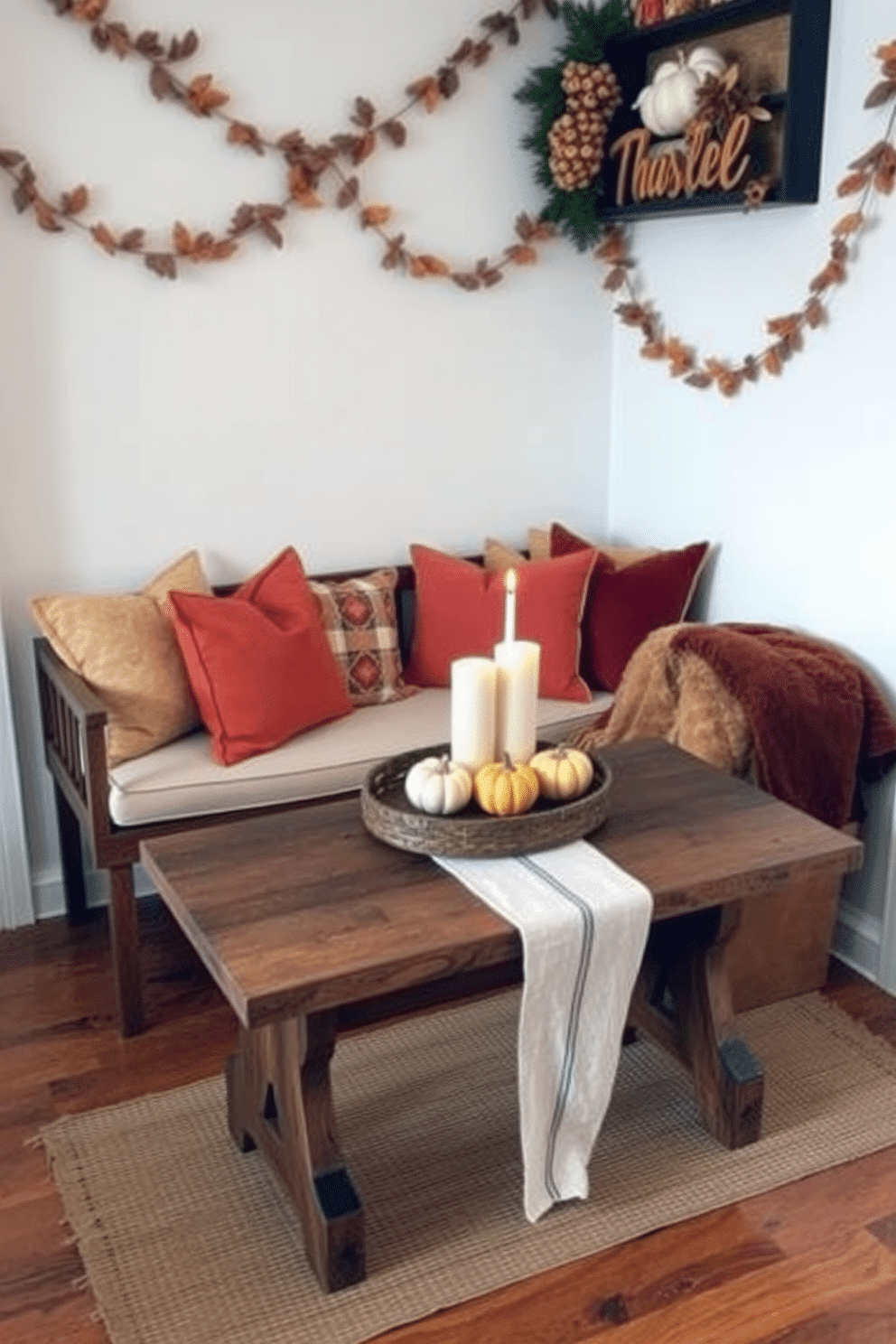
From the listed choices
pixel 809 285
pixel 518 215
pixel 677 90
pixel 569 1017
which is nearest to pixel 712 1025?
pixel 569 1017

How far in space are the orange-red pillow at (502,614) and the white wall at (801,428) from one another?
0.36 metres

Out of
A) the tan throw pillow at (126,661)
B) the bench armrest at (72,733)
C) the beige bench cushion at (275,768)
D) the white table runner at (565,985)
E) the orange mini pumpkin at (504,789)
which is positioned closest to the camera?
the white table runner at (565,985)

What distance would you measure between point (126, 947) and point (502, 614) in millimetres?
1132

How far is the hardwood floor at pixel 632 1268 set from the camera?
1872 mm

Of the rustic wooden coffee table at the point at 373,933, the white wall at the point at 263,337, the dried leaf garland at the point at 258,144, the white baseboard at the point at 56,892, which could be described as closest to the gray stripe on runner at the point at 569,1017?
the rustic wooden coffee table at the point at 373,933

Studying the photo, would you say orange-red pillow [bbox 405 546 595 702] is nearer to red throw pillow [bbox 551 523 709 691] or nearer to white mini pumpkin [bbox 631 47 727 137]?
red throw pillow [bbox 551 523 709 691]

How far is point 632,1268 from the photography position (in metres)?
1.98

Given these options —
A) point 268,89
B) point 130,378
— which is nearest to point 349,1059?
point 130,378

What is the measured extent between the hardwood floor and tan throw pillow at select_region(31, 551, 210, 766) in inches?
25.2

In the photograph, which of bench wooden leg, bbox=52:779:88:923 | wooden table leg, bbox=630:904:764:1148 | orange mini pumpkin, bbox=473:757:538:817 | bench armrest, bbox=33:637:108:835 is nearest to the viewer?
orange mini pumpkin, bbox=473:757:538:817

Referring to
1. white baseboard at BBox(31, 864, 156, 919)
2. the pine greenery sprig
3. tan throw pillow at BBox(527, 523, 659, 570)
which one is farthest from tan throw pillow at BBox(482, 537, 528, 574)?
white baseboard at BBox(31, 864, 156, 919)

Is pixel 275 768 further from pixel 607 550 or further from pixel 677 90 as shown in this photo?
pixel 677 90

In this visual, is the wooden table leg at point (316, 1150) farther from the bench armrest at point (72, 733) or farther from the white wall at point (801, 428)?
the white wall at point (801, 428)

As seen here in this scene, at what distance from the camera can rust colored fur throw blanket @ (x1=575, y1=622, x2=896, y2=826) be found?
253cm
